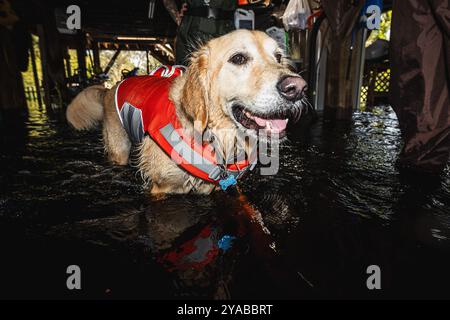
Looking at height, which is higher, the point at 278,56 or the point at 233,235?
the point at 278,56

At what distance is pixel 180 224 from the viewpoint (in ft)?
6.50

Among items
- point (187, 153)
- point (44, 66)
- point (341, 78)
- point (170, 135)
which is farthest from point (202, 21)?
point (44, 66)

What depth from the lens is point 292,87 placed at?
1.76 meters

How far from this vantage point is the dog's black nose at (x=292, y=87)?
5.79ft

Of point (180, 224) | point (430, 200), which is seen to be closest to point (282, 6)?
point (430, 200)

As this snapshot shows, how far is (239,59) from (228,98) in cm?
31

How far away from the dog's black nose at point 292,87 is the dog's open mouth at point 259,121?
0.18 m

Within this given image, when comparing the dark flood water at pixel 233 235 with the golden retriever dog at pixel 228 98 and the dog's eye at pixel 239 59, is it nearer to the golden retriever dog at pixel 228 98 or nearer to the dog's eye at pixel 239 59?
the golden retriever dog at pixel 228 98

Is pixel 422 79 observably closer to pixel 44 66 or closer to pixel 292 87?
pixel 292 87


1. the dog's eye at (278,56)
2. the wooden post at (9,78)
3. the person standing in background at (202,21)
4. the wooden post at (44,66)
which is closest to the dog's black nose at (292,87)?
the dog's eye at (278,56)


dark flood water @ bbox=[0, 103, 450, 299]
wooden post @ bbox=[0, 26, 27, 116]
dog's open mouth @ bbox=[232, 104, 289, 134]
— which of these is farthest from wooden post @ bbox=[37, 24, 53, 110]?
dog's open mouth @ bbox=[232, 104, 289, 134]

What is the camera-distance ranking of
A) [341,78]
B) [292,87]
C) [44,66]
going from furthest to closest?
[44,66], [341,78], [292,87]

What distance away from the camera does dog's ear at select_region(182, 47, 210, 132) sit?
82.8 inches
